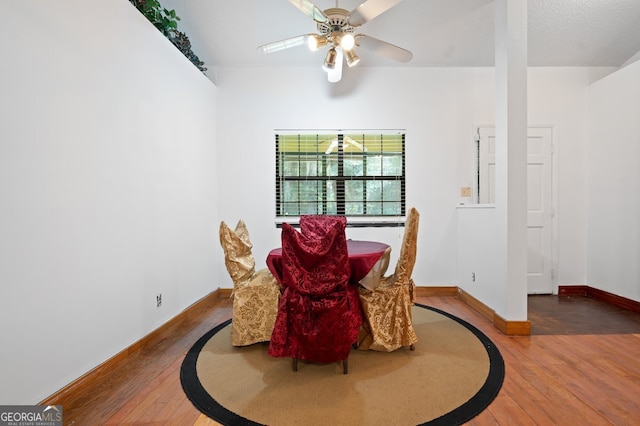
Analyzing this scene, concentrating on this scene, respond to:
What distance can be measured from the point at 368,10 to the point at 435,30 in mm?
1630

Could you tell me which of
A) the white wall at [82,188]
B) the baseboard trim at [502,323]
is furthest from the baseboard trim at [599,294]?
the white wall at [82,188]

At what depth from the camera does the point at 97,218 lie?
180 cm

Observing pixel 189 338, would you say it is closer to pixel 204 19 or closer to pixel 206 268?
pixel 206 268

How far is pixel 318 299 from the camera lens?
176 cm

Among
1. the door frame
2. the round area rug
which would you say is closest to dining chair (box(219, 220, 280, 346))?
the round area rug

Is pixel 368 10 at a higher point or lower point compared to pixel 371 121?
higher

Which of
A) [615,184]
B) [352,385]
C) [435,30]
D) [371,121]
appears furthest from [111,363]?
[615,184]

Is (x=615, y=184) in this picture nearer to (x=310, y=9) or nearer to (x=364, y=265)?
(x=364, y=265)

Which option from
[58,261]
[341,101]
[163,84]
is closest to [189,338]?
[58,261]

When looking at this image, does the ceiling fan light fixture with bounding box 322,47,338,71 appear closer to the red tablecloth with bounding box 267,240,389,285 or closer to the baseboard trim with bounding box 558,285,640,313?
the red tablecloth with bounding box 267,240,389,285

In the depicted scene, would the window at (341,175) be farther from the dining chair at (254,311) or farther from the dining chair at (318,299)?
the dining chair at (318,299)

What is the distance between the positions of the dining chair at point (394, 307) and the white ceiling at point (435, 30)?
2.20 meters

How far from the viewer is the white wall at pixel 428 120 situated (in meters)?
3.56

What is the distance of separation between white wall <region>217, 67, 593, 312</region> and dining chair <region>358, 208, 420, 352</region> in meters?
1.48
